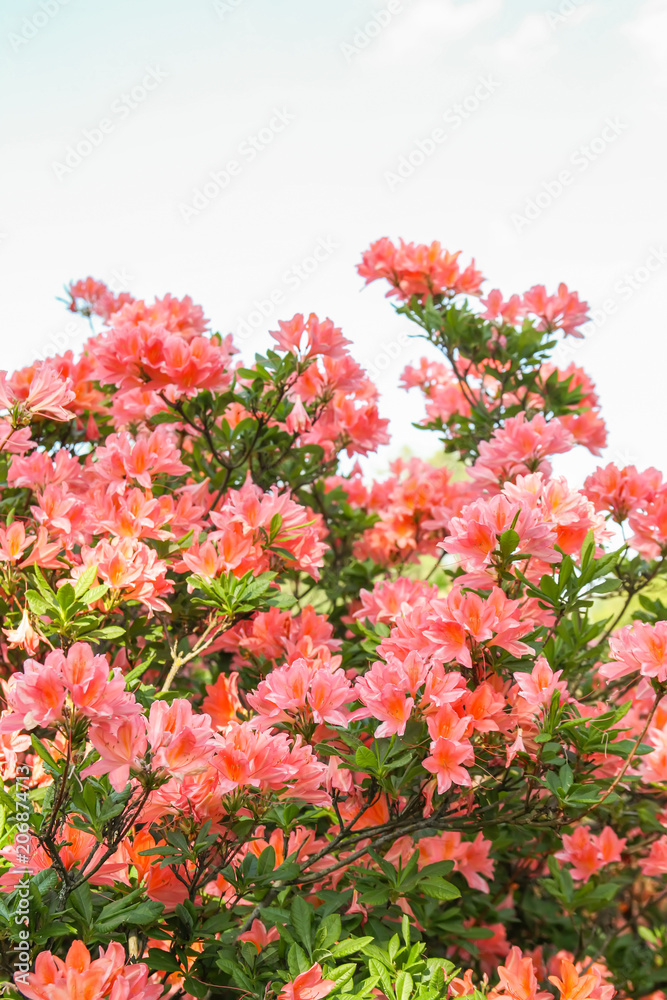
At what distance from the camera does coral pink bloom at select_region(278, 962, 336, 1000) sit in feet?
4.29

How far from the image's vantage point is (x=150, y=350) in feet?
7.24

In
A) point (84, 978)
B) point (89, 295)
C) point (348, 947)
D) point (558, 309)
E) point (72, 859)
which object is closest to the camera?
point (84, 978)

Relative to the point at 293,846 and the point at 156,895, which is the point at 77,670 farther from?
the point at 293,846

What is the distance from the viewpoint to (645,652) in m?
1.50

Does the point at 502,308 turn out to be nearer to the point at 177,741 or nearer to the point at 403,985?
the point at 177,741

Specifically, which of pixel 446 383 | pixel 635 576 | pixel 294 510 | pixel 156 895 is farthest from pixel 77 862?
pixel 446 383

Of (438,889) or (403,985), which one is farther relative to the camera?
(438,889)

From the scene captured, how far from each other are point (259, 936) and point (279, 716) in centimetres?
46

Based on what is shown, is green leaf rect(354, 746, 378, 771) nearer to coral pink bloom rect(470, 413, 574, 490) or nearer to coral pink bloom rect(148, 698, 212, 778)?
coral pink bloom rect(148, 698, 212, 778)

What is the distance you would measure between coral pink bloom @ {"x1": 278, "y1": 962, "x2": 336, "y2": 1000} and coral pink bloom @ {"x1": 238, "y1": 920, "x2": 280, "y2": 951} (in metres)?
0.26

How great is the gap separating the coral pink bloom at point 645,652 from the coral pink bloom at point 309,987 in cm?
80

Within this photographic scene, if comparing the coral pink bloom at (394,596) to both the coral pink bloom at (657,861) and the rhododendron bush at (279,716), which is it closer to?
the rhododendron bush at (279,716)

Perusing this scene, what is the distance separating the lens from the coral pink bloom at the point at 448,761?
1.46 m

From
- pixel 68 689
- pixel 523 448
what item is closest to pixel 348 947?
pixel 68 689
